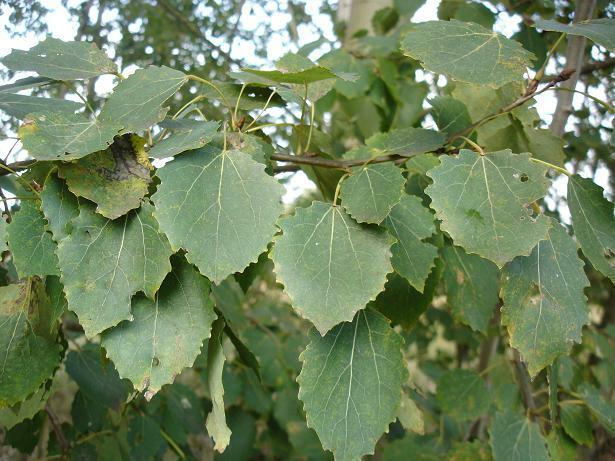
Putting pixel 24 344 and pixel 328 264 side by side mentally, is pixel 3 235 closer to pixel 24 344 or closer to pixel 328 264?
pixel 24 344

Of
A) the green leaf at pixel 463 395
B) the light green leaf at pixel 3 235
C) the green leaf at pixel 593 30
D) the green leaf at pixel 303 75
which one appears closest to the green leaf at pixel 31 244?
the light green leaf at pixel 3 235

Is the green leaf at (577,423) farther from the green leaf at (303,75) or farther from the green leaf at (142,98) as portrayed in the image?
the green leaf at (142,98)

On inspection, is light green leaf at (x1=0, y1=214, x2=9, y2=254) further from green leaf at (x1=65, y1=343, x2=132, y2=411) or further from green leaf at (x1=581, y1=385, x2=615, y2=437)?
green leaf at (x1=581, y1=385, x2=615, y2=437)

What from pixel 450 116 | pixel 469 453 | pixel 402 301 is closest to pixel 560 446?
pixel 469 453

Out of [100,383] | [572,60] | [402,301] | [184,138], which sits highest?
[184,138]

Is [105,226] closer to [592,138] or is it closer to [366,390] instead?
[366,390]

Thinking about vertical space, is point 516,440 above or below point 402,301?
below

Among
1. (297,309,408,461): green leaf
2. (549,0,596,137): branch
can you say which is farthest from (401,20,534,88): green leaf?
(549,0,596,137): branch
